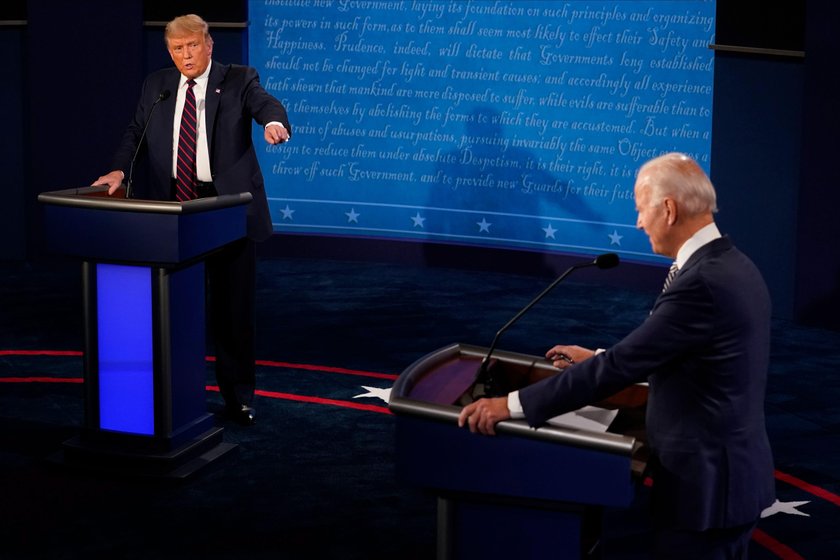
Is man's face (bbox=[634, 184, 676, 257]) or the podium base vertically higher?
man's face (bbox=[634, 184, 676, 257])

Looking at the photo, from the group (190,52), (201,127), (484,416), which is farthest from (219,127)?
(484,416)

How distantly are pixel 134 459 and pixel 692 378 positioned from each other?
9.07ft

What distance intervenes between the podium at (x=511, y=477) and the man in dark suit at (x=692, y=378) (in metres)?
0.06

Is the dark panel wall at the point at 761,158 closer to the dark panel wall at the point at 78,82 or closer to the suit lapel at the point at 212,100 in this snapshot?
the suit lapel at the point at 212,100

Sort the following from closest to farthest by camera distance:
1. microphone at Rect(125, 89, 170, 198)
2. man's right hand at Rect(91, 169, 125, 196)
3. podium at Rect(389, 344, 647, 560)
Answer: podium at Rect(389, 344, 647, 560)
microphone at Rect(125, 89, 170, 198)
man's right hand at Rect(91, 169, 125, 196)

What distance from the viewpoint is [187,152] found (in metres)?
5.29

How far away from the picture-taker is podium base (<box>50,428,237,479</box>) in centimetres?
497

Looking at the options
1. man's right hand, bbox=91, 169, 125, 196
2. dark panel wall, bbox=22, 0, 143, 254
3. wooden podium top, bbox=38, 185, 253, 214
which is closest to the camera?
wooden podium top, bbox=38, 185, 253, 214

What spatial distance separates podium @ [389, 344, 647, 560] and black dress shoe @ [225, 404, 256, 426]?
2646mm

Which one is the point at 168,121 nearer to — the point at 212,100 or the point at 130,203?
the point at 212,100

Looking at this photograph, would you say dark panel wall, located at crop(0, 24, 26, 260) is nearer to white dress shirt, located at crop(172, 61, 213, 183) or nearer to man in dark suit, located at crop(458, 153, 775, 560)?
white dress shirt, located at crop(172, 61, 213, 183)

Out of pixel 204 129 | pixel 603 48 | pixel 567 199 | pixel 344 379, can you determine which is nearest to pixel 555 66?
pixel 603 48

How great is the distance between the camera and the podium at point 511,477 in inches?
110

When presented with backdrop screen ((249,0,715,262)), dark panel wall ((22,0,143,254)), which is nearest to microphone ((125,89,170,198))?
dark panel wall ((22,0,143,254))
